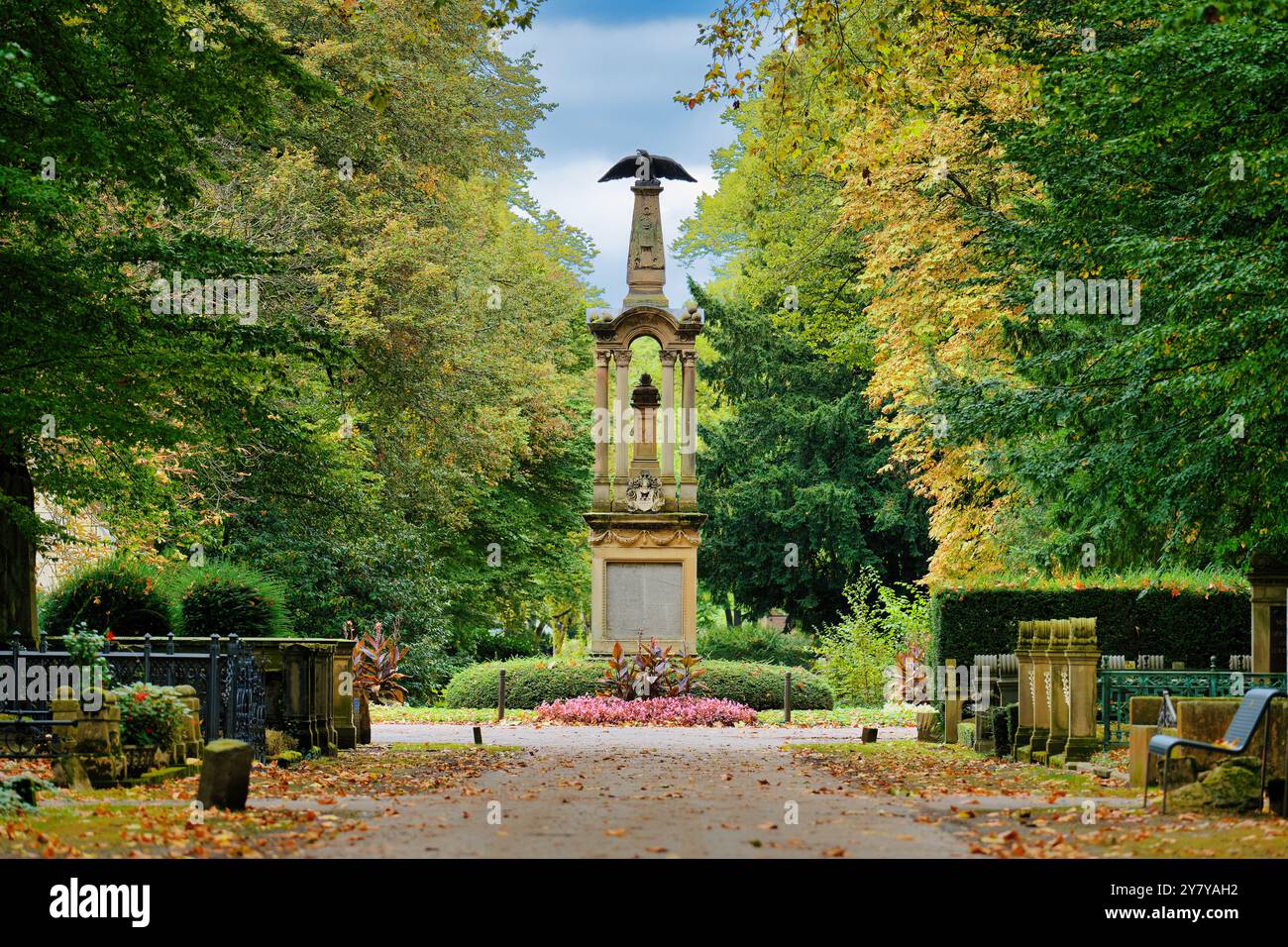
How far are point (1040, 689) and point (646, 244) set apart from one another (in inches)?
678

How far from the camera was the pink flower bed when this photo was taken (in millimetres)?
26875

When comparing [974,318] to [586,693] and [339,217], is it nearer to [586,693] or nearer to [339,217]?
[586,693]

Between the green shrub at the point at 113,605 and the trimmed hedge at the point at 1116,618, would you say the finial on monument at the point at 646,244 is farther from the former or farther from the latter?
the green shrub at the point at 113,605

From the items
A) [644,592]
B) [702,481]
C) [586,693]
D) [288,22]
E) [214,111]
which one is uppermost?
[288,22]

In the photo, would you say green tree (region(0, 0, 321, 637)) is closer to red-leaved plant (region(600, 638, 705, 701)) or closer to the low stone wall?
the low stone wall

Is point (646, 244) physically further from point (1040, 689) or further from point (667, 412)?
point (1040, 689)

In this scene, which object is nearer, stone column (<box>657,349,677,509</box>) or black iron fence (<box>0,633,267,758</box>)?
black iron fence (<box>0,633,267,758</box>)

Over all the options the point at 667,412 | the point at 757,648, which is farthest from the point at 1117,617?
the point at 757,648

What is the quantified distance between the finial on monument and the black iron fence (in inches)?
683

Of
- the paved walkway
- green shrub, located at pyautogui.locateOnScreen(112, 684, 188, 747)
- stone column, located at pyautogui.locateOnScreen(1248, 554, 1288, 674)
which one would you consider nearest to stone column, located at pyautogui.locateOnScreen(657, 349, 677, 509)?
the paved walkway

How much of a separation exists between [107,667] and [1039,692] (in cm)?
995

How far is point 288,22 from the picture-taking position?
33.6 metres
